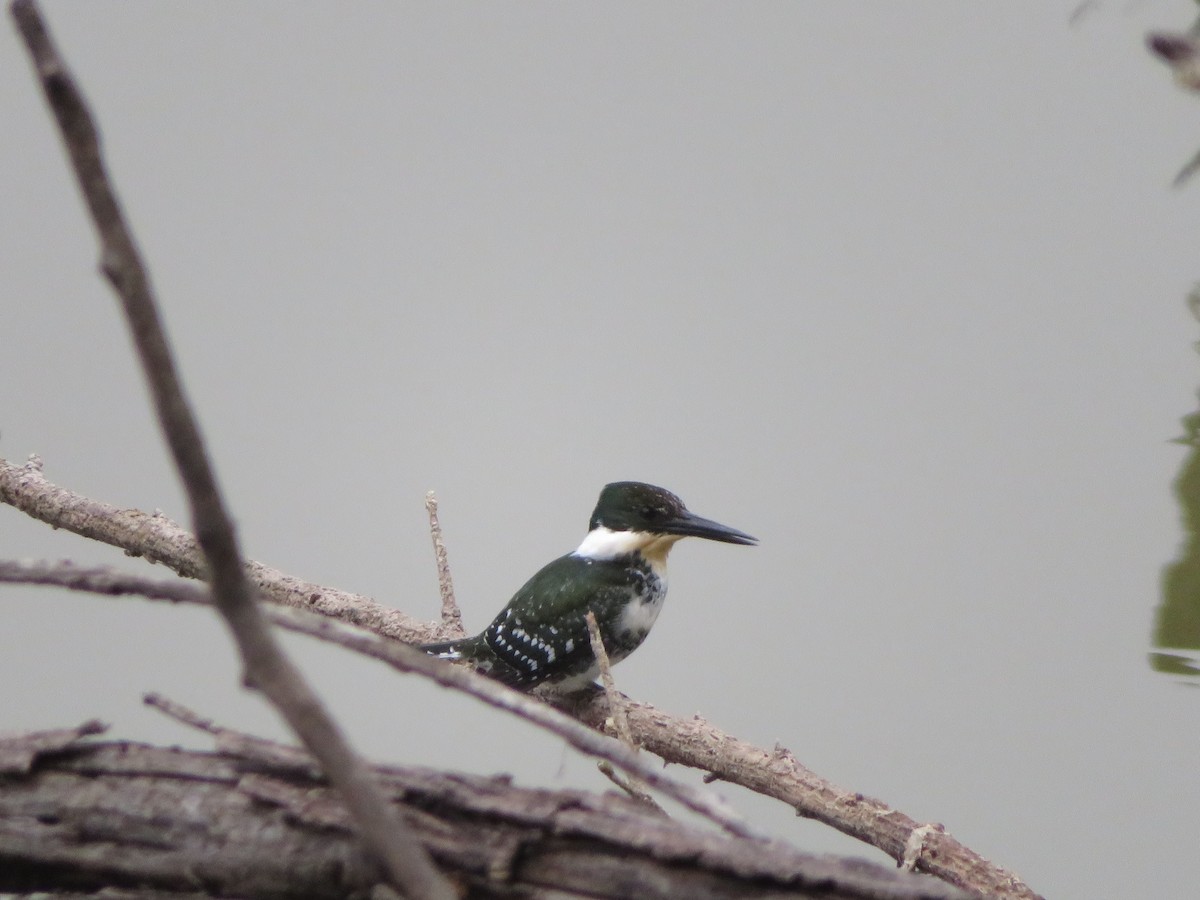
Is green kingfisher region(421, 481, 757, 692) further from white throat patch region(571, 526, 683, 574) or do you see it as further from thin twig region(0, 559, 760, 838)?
thin twig region(0, 559, 760, 838)

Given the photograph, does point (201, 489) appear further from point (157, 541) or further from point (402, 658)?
point (157, 541)

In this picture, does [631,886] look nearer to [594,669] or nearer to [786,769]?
[786,769]

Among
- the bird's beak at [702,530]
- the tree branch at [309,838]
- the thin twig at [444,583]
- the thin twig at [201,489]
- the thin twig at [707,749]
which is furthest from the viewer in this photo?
the bird's beak at [702,530]

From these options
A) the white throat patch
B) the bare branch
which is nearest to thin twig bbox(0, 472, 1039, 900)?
the bare branch

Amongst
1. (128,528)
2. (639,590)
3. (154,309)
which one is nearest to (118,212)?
(154,309)

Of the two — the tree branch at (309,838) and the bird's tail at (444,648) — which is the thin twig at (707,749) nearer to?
the bird's tail at (444,648)

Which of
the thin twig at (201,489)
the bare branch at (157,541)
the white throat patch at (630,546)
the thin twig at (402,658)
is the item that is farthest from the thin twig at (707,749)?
the thin twig at (201,489)
